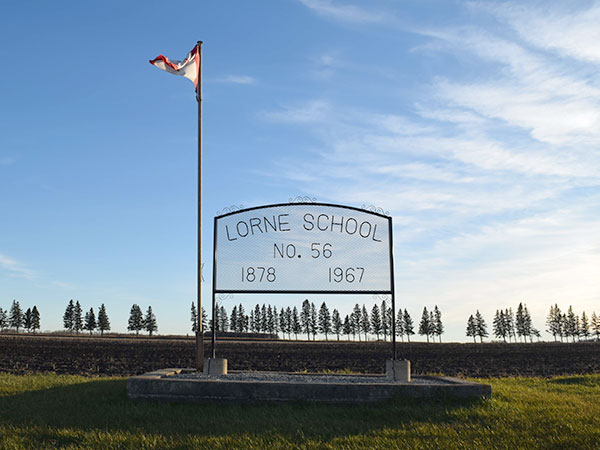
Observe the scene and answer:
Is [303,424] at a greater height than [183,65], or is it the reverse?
[183,65]

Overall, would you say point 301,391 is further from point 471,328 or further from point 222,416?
point 471,328

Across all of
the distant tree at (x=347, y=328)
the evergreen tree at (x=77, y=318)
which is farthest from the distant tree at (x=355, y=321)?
the evergreen tree at (x=77, y=318)

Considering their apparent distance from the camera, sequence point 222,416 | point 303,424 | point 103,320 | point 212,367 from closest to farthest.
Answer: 1. point 303,424
2. point 222,416
3. point 212,367
4. point 103,320

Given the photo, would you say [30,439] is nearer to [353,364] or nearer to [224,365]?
[224,365]

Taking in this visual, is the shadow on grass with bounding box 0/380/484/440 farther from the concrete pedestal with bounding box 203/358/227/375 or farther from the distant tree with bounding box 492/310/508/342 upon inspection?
the distant tree with bounding box 492/310/508/342

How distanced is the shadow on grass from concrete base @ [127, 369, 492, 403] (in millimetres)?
184

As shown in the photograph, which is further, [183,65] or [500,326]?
[500,326]

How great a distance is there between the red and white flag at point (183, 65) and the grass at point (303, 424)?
9.43 metres

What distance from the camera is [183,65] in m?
16.2

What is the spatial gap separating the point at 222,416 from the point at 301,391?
1796 millimetres

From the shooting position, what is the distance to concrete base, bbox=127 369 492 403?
1084 cm

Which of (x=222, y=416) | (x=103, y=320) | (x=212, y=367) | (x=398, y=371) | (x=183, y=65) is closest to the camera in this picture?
(x=222, y=416)

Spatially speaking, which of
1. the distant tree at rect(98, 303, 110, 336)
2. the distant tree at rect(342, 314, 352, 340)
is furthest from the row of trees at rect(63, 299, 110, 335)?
the distant tree at rect(342, 314, 352, 340)

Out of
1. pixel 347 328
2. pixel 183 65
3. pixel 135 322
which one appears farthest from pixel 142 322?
pixel 183 65
